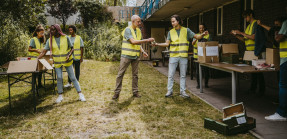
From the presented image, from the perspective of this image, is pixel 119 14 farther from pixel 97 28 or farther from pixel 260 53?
pixel 260 53

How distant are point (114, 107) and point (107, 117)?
0.65 meters

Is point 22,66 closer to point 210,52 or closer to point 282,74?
point 210,52

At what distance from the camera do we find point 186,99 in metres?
5.90

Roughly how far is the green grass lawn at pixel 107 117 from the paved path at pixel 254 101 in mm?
321

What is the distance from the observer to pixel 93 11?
928 inches

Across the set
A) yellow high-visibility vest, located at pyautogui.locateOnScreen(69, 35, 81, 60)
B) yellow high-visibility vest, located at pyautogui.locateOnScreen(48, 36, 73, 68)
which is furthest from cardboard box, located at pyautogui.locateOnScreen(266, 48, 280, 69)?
yellow high-visibility vest, located at pyautogui.locateOnScreen(69, 35, 81, 60)

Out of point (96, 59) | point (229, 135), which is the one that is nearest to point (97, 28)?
point (96, 59)

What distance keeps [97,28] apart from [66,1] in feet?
26.5

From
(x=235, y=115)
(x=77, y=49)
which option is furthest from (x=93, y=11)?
(x=235, y=115)

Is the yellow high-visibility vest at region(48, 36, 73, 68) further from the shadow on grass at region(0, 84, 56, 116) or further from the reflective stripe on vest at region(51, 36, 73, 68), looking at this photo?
the shadow on grass at region(0, 84, 56, 116)

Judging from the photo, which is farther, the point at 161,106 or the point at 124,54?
the point at 124,54

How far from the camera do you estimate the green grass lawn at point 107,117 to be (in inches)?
154

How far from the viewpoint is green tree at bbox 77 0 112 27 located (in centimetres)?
2356

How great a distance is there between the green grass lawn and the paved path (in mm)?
321
